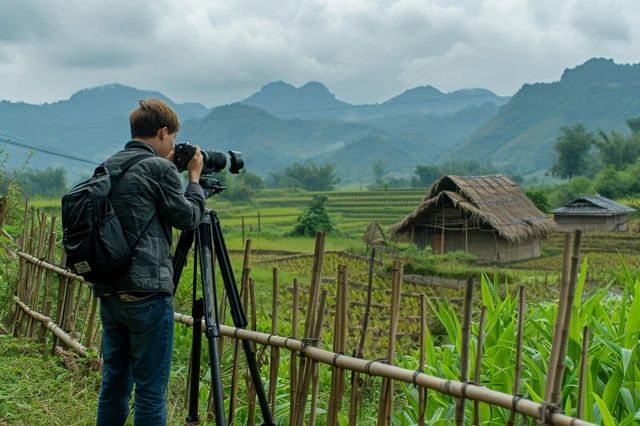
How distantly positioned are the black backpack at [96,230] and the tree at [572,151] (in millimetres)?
59624

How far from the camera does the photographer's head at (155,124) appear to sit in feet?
7.83

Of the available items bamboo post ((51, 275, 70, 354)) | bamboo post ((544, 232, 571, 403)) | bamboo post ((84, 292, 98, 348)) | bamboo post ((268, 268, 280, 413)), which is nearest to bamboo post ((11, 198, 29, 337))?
bamboo post ((51, 275, 70, 354))

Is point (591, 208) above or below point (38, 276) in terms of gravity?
above

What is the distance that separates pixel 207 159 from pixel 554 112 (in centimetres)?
15812

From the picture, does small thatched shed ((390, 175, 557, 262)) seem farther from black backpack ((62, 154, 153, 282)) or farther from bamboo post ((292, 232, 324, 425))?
black backpack ((62, 154, 153, 282))

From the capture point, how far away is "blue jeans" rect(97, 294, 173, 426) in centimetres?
240

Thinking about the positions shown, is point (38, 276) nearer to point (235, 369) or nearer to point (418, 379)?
point (235, 369)

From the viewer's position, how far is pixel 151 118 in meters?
2.39

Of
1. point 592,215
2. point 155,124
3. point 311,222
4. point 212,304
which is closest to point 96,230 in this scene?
point 155,124

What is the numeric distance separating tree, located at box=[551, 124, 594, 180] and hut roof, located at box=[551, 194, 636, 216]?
3185cm

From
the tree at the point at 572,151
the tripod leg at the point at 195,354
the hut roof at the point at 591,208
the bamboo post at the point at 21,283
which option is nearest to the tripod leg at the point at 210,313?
the tripod leg at the point at 195,354

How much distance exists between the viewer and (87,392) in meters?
3.50

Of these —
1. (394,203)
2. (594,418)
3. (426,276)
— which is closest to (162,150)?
(594,418)

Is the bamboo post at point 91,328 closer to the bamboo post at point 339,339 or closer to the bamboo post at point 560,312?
the bamboo post at point 339,339
